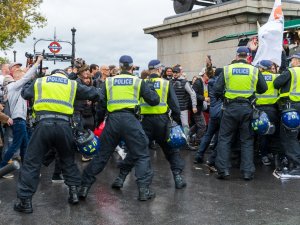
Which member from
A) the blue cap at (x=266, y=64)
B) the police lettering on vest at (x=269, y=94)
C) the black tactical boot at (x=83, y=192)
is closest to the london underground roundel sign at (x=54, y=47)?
the blue cap at (x=266, y=64)

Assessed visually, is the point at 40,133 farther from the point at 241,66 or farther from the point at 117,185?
the point at 241,66

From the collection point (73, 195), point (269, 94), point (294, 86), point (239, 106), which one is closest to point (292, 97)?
point (294, 86)

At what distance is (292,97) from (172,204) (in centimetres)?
302

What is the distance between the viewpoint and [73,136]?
586 cm

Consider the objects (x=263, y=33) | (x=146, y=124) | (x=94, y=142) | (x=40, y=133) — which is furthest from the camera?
(x=263, y=33)

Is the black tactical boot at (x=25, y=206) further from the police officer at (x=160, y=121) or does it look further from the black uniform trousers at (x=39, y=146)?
the police officer at (x=160, y=121)

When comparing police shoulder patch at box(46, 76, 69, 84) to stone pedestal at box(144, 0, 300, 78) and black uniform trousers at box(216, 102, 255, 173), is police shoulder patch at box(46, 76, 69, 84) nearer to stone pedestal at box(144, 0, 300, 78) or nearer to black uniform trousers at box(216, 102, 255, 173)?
black uniform trousers at box(216, 102, 255, 173)

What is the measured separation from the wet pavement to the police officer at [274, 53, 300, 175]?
20.1 inches

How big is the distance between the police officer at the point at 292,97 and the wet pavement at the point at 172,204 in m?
0.51

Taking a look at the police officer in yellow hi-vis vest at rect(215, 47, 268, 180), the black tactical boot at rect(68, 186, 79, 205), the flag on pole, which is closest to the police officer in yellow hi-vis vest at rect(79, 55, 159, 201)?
the black tactical boot at rect(68, 186, 79, 205)

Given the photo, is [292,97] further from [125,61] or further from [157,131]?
[125,61]

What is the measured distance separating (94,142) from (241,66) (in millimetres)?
2613

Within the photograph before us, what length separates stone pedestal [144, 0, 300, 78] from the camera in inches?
531

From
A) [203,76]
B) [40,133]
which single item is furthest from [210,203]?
[203,76]
